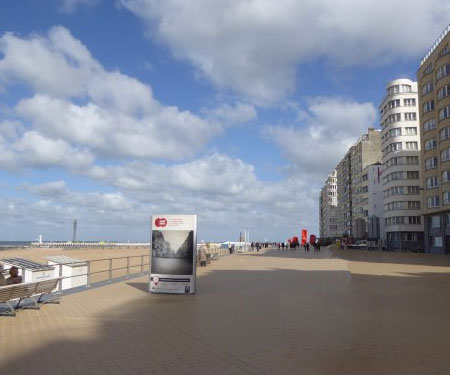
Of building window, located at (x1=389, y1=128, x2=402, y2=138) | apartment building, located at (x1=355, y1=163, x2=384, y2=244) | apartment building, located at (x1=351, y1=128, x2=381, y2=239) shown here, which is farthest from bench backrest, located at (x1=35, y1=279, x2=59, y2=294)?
apartment building, located at (x1=351, y1=128, x2=381, y2=239)

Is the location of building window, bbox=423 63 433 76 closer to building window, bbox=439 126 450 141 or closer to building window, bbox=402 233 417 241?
building window, bbox=439 126 450 141

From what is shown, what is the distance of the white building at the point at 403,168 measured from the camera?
253ft

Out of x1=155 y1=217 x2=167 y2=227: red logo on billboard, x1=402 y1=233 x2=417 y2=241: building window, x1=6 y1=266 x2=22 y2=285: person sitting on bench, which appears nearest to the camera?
x1=6 y1=266 x2=22 y2=285: person sitting on bench

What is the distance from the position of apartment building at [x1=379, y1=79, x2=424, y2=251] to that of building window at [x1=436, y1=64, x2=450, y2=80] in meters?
23.8

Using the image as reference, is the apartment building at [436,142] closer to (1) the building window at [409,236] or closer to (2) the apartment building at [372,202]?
(1) the building window at [409,236]

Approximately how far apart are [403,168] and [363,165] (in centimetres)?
2904

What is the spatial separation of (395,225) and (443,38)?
105 feet

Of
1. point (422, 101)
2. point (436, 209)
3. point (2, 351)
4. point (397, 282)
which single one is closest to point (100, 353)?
point (2, 351)

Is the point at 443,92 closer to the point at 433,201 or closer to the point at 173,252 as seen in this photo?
the point at 433,201

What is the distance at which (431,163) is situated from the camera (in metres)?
59.2

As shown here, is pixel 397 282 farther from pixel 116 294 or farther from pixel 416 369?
pixel 416 369

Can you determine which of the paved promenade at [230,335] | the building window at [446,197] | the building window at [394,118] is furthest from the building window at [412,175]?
the paved promenade at [230,335]

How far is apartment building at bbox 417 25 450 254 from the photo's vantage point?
53344 mm

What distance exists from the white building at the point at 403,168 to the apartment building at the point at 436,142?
53.0 feet
